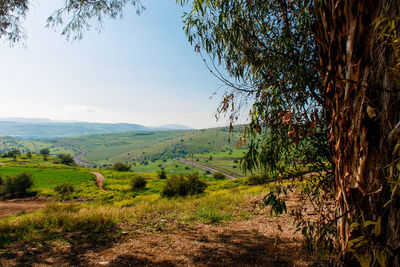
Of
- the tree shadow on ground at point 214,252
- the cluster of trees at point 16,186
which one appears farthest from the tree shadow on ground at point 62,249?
the cluster of trees at point 16,186

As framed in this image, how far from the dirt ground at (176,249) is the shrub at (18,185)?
33322 mm

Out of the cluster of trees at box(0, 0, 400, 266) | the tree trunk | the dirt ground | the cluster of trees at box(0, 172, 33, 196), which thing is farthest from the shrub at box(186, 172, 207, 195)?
the cluster of trees at box(0, 172, 33, 196)

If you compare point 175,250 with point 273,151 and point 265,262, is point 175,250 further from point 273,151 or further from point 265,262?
point 273,151

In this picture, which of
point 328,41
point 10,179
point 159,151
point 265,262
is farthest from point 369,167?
point 159,151

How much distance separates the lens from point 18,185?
1117 inches

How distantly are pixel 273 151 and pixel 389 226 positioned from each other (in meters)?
1.75

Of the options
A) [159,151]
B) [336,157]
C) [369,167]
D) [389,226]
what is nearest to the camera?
[389,226]

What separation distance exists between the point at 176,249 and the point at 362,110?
14.3ft

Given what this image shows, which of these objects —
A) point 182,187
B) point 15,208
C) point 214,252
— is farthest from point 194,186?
point 15,208

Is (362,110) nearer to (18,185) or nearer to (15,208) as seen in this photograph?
(15,208)

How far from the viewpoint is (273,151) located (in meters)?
3.24

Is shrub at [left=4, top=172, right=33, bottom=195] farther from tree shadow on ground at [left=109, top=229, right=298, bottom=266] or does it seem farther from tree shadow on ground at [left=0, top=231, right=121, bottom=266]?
Result: tree shadow on ground at [left=109, top=229, right=298, bottom=266]

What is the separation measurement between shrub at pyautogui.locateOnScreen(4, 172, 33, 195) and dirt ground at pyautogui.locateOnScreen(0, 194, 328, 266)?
33.3 meters

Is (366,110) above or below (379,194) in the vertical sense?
above
